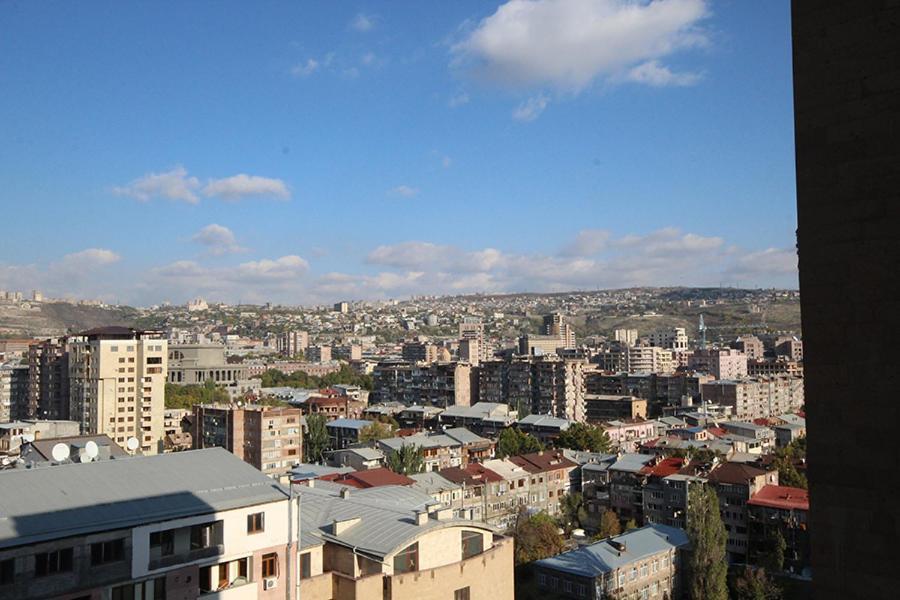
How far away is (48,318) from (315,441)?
111 metres

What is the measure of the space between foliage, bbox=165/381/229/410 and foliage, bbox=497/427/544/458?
24.0 m

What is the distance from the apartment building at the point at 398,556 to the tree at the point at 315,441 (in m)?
30.2

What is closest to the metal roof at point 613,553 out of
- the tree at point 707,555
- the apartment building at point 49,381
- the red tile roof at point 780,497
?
the tree at point 707,555

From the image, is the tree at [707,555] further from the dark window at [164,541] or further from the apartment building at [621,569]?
the dark window at [164,541]

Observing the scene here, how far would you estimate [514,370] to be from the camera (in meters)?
58.1

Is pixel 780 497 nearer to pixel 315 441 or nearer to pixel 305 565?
pixel 305 565

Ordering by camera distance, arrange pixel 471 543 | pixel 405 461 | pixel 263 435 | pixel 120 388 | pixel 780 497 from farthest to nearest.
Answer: pixel 120 388
pixel 263 435
pixel 405 461
pixel 780 497
pixel 471 543

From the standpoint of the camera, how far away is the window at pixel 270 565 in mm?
8969

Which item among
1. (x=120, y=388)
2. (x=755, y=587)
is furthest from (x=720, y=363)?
(x=755, y=587)

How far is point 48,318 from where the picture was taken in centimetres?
13225

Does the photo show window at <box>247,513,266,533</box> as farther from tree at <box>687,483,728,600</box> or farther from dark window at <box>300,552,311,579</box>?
tree at <box>687,483,728,600</box>

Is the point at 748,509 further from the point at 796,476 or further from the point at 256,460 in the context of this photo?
the point at 256,460

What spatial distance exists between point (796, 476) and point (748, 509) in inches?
192

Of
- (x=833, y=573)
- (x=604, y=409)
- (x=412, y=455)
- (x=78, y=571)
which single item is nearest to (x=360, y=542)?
(x=78, y=571)
